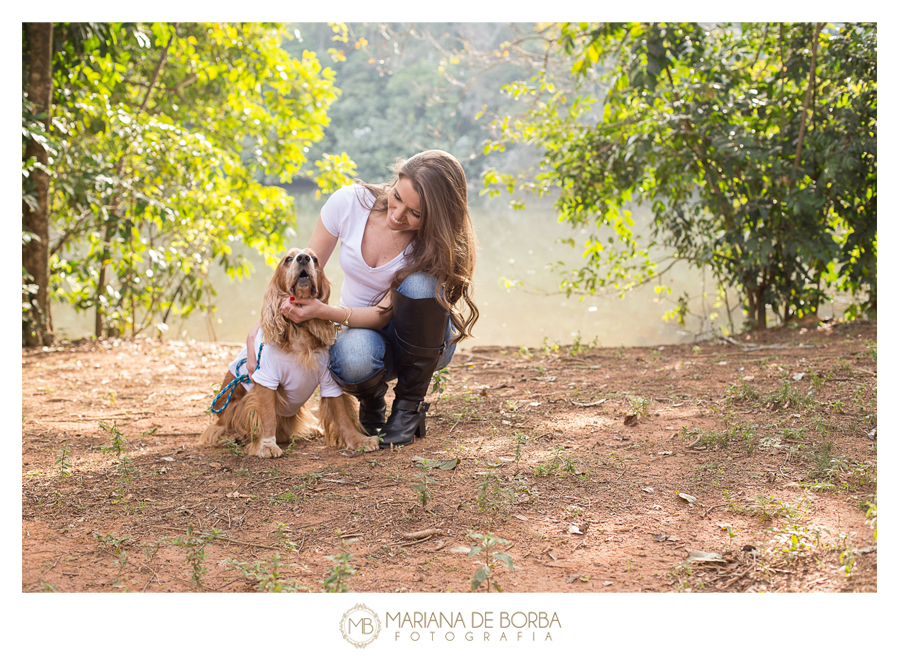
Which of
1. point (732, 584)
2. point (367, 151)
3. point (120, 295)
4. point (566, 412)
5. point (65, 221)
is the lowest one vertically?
point (732, 584)

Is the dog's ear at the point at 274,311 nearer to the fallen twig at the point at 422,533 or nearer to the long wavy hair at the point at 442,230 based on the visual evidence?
the long wavy hair at the point at 442,230

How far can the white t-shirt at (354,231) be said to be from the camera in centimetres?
325

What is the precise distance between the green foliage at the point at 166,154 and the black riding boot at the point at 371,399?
12.7 feet

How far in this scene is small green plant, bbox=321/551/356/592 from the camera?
187cm

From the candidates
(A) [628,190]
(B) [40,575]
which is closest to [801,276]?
(A) [628,190]

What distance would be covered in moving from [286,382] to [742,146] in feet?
14.6

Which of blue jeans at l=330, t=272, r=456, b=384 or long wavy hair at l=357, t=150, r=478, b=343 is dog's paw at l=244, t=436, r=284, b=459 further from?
long wavy hair at l=357, t=150, r=478, b=343

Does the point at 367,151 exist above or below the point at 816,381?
above

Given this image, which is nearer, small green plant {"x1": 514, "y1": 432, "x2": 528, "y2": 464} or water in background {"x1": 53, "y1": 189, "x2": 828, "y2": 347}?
small green plant {"x1": 514, "y1": 432, "x2": 528, "y2": 464}

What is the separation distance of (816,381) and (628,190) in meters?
3.13

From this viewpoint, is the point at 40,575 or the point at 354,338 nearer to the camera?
the point at 40,575

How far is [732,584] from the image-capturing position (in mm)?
Answer: 1898

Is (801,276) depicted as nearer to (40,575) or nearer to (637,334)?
(637,334)
